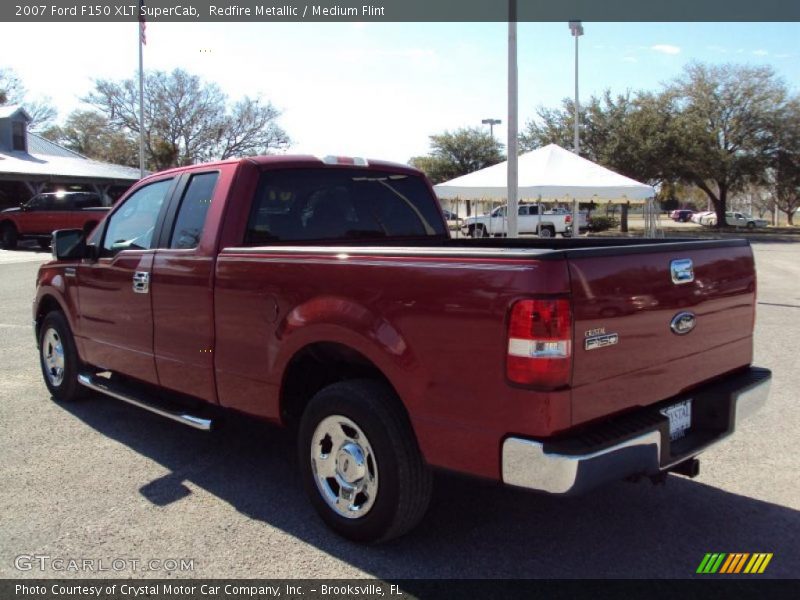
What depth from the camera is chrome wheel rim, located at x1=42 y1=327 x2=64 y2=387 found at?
232 inches

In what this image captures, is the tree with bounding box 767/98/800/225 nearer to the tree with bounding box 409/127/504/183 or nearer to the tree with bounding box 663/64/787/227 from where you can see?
the tree with bounding box 663/64/787/227

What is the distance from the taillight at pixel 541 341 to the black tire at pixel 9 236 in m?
28.1

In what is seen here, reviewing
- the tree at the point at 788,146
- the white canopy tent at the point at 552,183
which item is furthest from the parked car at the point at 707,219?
the white canopy tent at the point at 552,183

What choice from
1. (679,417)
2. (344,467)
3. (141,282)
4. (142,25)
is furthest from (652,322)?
(142,25)

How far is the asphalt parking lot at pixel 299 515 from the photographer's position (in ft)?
10.6

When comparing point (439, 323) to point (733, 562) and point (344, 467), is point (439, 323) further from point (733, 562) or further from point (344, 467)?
point (733, 562)

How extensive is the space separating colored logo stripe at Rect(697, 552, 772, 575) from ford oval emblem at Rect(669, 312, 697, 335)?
1066mm

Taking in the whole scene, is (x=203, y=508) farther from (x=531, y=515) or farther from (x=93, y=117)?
(x=93, y=117)

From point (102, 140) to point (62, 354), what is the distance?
49530 mm

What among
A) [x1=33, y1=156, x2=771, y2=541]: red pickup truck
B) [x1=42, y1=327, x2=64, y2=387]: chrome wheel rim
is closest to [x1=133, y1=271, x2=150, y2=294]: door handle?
[x1=33, y1=156, x2=771, y2=541]: red pickup truck

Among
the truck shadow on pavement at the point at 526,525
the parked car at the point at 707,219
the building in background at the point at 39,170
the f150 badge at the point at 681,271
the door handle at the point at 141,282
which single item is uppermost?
the building in background at the point at 39,170

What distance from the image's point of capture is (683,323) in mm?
3248

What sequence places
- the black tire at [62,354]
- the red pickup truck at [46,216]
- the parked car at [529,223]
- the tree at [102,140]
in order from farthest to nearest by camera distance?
the tree at [102,140]
the parked car at [529,223]
the red pickup truck at [46,216]
the black tire at [62,354]

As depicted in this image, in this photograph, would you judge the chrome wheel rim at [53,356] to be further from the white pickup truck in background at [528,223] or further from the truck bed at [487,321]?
the white pickup truck in background at [528,223]
